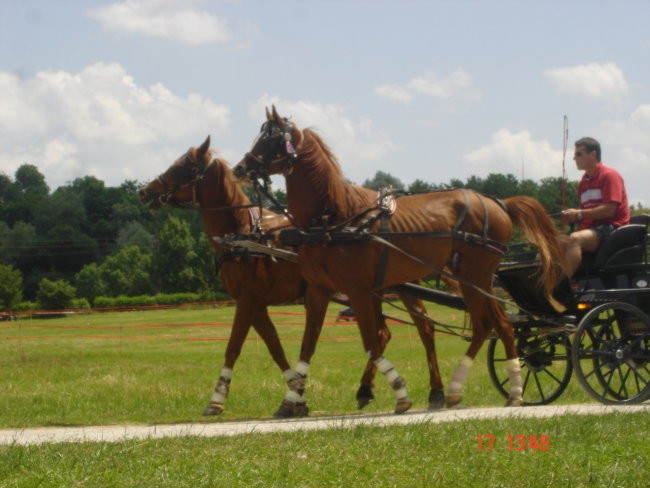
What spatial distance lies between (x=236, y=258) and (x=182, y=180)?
1188mm

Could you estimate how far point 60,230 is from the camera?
347ft

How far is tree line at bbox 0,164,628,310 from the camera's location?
74062mm

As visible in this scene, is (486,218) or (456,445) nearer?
(456,445)

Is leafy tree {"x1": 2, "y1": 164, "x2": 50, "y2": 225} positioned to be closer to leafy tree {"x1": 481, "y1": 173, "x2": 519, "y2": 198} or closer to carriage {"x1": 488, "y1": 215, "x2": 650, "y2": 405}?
leafy tree {"x1": 481, "y1": 173, "x2": 519, "y2": 198}

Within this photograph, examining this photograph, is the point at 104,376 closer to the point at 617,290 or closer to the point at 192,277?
the point at 617,290

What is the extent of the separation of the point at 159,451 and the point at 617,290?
220 inches

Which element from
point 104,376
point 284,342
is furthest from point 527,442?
Answer: point 284,342

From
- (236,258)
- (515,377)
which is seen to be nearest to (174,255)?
(236,258)

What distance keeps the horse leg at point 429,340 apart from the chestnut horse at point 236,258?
15 millimetres

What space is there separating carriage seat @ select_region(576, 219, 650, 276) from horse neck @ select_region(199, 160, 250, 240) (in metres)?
3.99

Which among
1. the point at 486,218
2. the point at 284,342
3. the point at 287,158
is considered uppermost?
the point at 287,158

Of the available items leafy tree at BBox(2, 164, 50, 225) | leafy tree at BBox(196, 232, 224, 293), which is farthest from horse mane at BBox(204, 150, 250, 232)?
leafy tree at BBox(2, 164, 50, 225)

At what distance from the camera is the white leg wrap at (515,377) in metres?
10.6
